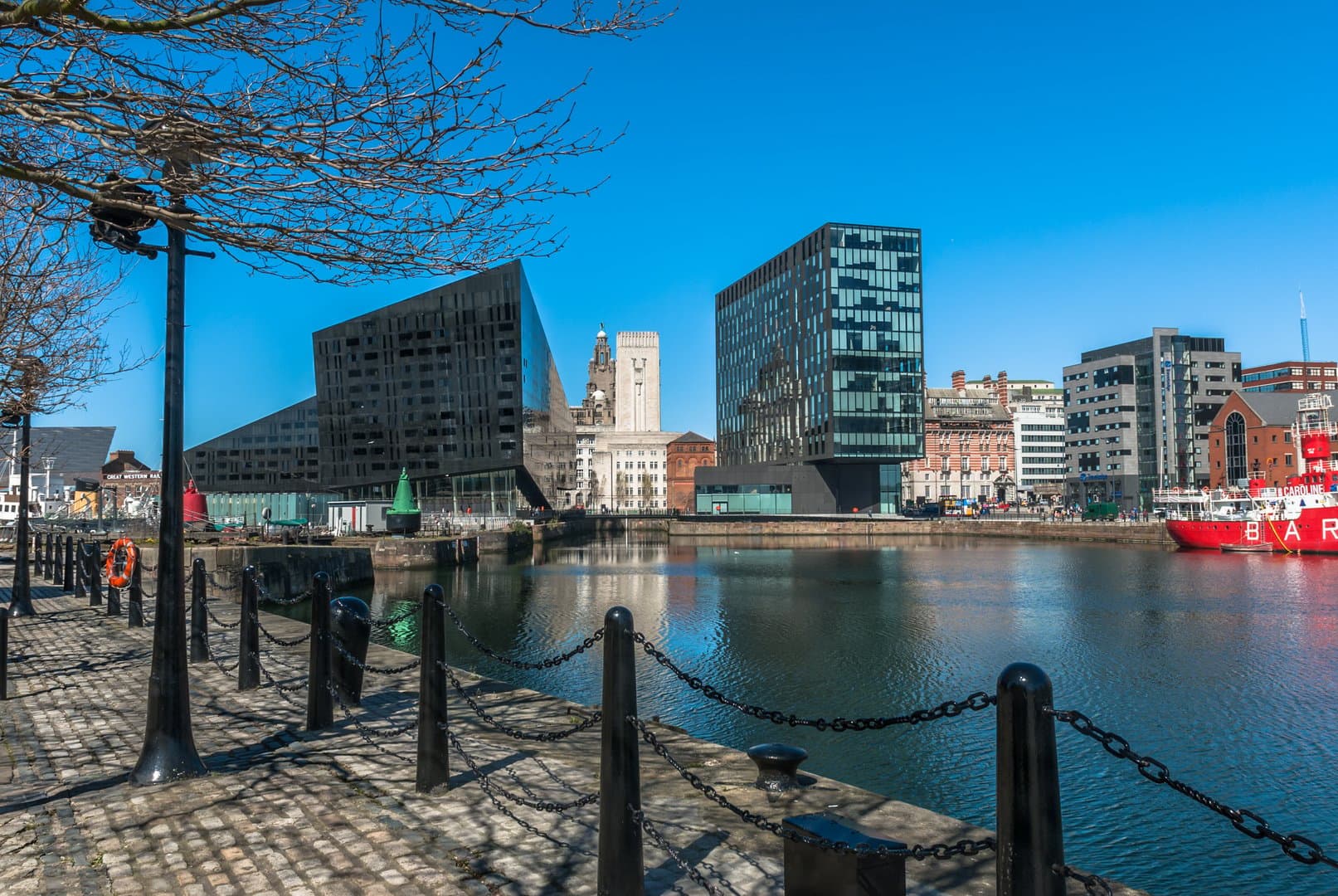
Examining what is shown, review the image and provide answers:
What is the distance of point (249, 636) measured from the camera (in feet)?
34.8

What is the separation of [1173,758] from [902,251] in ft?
244

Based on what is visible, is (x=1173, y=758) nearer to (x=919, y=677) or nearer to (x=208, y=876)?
(x=919, y=677)

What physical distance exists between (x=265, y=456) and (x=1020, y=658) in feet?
263

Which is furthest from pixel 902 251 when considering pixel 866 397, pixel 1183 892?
pixel 1183 892

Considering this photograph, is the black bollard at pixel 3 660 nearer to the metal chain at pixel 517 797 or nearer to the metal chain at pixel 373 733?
the metal chain at pixel 373 733

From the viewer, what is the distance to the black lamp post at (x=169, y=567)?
6824mm

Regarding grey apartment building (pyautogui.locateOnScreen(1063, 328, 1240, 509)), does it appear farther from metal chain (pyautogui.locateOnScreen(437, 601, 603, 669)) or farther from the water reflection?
metal chain (pyautogui.locateOnScreen(437, 601, 603, 669))

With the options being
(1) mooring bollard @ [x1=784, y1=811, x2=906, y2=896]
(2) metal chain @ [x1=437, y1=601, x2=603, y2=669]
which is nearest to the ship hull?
(2) metal chain @ [x1=437, y1=601, x2=603, y2=669]

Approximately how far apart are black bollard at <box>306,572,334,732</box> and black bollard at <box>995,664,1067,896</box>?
6.52 meters

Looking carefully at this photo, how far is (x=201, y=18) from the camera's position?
199 inches

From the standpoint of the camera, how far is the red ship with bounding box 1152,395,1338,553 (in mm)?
55625

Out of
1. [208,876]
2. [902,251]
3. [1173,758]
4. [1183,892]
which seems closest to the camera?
[208,876]

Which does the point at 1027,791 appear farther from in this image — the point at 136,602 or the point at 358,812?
the point at 136,602

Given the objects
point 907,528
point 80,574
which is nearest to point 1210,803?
point 80,574
